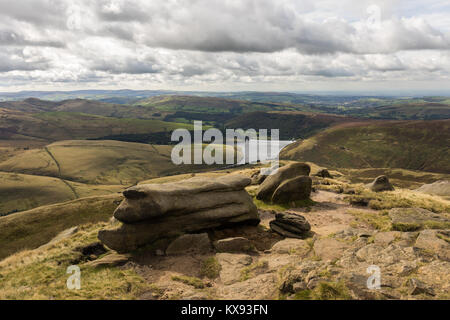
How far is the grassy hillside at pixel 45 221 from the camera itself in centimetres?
4485

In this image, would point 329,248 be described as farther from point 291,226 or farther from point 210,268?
point 210,268

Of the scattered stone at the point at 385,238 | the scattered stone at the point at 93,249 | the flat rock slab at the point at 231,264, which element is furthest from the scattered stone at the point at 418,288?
the scattered stone at the point at 93,249

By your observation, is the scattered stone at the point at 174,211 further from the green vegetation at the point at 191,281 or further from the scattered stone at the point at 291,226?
the green vegetation at the point at 191,281

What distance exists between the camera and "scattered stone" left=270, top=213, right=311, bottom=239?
76.4ft

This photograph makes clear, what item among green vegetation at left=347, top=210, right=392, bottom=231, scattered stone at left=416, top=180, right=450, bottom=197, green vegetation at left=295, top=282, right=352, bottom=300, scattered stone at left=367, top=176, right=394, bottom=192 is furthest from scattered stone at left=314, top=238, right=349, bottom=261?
scattered stone at left=416, top=180, right=450, bottom=197

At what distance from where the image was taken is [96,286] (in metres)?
14.7

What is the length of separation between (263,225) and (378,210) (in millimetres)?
15065

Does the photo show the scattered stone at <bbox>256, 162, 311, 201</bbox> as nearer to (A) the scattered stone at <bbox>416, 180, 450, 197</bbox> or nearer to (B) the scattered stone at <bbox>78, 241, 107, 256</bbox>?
(B) the scattered stone at <bbox>78, 241, 107, 256</bbox>

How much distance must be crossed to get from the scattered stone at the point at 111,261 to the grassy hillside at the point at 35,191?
502ft

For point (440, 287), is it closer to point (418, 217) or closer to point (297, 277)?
point (297, 277)

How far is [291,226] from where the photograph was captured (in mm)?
23984

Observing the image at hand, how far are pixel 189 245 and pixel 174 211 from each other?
118 inches

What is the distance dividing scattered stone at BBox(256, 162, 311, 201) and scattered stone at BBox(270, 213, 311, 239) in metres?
9.97
